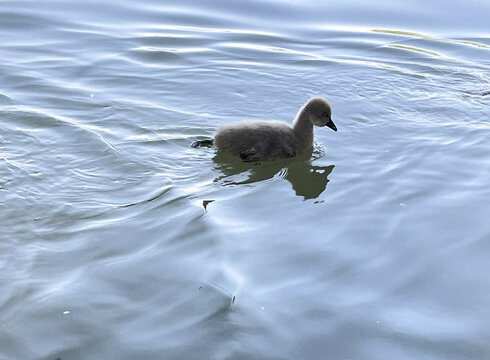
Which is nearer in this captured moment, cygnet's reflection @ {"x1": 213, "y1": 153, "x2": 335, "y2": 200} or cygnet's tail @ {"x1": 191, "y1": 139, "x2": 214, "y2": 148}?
cygnet's reflection @ {"x1": 213, "y1": 153, "x2": 335, "y2": 200}

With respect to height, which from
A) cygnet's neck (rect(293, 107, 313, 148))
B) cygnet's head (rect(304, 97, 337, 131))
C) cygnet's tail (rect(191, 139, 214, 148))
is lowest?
cygnet's tail (rect(191, 139, 214, 148))

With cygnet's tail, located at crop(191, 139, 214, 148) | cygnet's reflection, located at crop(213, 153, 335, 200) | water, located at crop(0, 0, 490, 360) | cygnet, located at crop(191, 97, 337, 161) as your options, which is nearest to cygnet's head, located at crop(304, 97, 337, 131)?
cygnet, located at crop(191, 97, 337, 161)

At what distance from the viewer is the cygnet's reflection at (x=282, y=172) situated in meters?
6.59

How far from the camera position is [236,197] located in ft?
20.5

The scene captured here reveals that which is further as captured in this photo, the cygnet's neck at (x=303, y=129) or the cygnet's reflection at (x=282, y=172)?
the cygnet's neck at (x=303, y=129)

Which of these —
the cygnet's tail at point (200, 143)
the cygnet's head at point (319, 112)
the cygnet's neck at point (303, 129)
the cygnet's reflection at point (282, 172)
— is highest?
the cygnet's head at point (319, 112)

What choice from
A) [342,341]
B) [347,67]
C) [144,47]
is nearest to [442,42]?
[347,67]

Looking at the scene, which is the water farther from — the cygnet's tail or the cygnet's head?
the cygnet's head

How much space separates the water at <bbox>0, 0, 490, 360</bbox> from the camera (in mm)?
4531

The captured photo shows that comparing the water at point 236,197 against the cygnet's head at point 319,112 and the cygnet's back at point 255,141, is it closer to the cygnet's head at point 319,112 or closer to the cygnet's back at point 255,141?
the cygnet's back at point 255,141

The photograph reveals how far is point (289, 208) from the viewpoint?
6.11 metres

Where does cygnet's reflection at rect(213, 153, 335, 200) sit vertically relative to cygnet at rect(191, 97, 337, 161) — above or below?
below

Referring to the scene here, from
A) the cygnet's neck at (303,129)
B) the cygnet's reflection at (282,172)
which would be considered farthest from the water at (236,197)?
the cygnet's neck at (303,129)

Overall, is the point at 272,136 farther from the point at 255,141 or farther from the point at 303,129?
the point at 303,129
